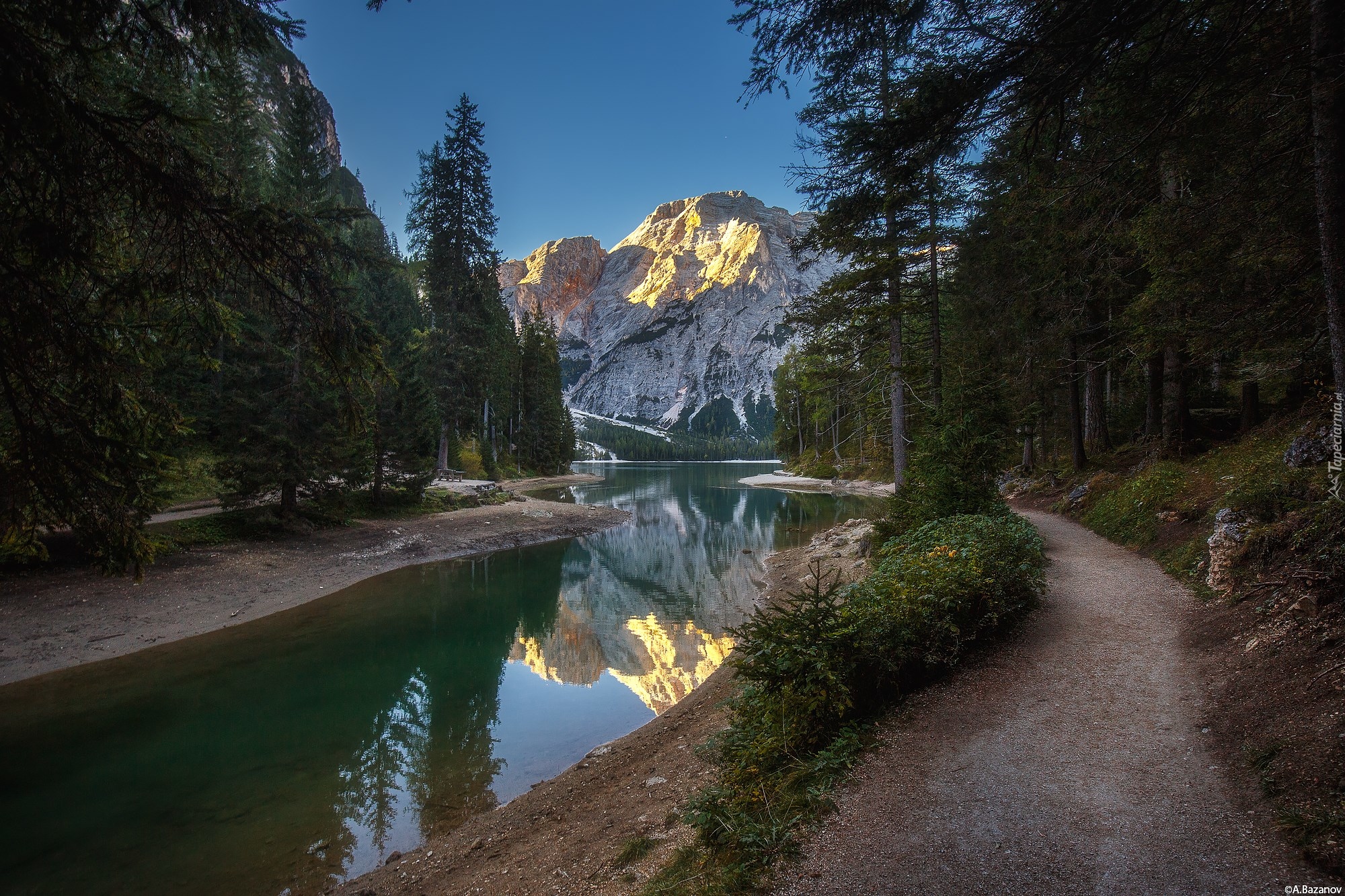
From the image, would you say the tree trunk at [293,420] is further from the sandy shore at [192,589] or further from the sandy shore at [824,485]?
the sandy shore at [824,485]

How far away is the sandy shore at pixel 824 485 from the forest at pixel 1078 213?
46.0 ft

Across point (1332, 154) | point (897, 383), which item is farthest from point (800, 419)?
point (1332, 154)

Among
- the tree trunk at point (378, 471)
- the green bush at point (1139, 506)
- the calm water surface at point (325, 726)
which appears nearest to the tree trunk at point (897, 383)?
the green bush at point (1139, 506)

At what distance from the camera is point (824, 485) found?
159ft

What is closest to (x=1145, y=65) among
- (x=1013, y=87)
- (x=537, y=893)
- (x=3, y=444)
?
(x=1013, y=87)

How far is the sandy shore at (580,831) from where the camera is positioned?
4.39m

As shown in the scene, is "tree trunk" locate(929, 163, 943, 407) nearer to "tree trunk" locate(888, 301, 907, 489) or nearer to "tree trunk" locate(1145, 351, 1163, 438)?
"tree trunk" locate(888, 301, 907, 489)

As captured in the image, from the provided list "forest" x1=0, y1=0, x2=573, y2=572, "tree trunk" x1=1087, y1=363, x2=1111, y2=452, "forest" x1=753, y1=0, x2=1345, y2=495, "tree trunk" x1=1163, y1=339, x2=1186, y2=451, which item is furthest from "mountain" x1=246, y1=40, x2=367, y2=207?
"tree trunk" x1=1087, y1=363, x2=1111, y2=452

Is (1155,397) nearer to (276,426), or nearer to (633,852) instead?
(633,852)

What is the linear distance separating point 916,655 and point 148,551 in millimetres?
6606

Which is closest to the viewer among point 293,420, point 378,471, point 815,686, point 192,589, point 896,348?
point 815,686

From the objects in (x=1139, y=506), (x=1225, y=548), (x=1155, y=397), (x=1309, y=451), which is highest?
(x=1155, y=397)

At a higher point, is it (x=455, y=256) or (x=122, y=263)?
(x=455, y=256)

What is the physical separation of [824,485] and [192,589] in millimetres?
43361
